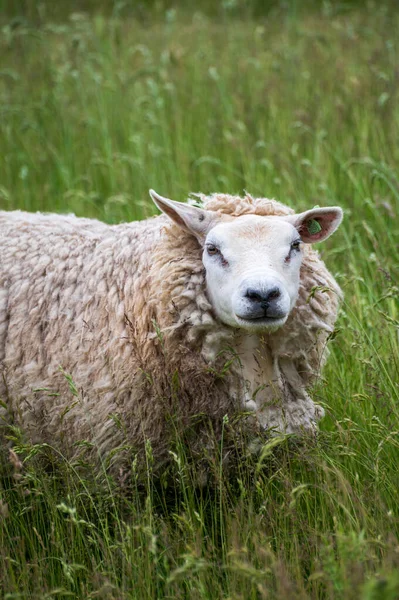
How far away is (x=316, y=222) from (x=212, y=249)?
0.44m

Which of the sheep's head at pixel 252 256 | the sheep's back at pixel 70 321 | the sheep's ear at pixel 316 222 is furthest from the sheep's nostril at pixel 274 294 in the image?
the sheep's back at pixel 70 321

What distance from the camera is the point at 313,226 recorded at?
9.75ft

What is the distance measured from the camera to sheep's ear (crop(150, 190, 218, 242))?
2.88 metres

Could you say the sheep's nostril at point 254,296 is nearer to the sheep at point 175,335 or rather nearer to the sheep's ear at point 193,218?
the sheep at point 175,335

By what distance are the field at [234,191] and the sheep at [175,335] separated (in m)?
0.16

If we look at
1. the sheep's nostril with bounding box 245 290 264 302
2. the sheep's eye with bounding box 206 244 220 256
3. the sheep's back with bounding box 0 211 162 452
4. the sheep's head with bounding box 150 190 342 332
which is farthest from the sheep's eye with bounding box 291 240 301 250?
the sheep's back with bounding box 0 211 162 452

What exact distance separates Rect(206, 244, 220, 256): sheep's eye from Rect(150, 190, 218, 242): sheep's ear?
0.41 feet

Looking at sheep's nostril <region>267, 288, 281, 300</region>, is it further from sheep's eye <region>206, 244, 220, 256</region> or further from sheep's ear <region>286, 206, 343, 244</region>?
sheep's ear <region>286, 206, 343, 244</region>

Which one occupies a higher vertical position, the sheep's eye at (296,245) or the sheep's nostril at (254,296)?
the sheep's eye at (296,245)

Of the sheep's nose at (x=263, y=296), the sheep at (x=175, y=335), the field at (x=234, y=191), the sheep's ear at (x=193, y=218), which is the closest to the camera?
the field at (x=234, y=191)

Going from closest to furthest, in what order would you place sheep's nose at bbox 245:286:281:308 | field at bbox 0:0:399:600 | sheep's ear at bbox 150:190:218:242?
field at bbox 0:0:399:600
sheep's nose at bbox 245:286:281:308
sheep's ear at bbox 150:190:218:242

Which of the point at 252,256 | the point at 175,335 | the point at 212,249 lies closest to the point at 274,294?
the point at 252,256

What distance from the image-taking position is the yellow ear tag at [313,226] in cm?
296

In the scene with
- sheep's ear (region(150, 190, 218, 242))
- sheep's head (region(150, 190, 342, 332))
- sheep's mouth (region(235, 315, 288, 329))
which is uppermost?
sheep's ear (region(150, 190, 218, 242))
